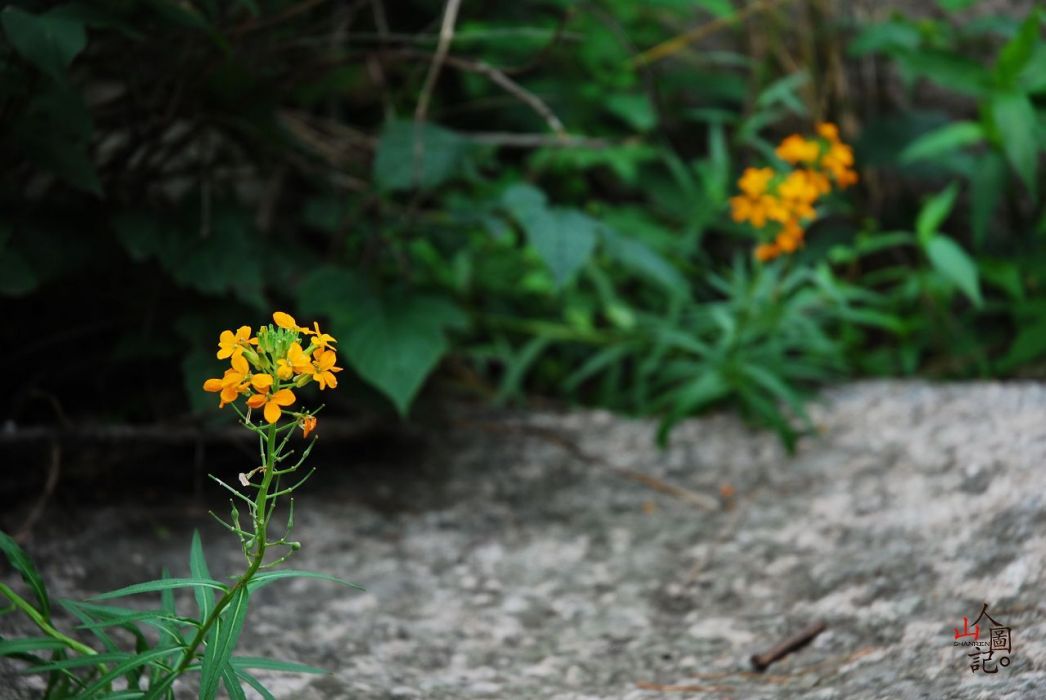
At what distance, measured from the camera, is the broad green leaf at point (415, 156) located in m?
1.98

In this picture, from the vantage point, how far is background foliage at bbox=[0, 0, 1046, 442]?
73.9 inches

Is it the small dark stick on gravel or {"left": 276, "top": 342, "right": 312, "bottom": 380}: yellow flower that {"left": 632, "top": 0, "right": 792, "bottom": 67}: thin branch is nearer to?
the small dark stick on gravel

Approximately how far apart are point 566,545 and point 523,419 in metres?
0.67

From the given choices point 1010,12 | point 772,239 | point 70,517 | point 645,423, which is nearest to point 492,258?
point 645,423

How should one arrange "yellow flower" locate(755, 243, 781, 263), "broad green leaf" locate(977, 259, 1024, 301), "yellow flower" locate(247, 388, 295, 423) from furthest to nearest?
"broad green leaf" locate(977, 259, 1024, 301) → "yellow flower" locate(755, 243, 781, 263) → "yellow flower" locate(247, 388, 295, 423)

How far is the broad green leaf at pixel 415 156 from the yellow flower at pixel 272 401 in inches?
41.3

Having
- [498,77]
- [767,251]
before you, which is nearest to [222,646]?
[498,77]

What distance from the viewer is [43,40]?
141cm

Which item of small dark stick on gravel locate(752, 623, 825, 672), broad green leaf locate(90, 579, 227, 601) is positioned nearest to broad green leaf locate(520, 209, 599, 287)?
small dark stick on gravel locate(752, 623, 825, 672)

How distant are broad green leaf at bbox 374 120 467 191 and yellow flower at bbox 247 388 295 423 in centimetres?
105

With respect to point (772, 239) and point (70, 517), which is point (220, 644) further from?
point (772, 239)

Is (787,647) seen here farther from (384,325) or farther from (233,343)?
(384,325)

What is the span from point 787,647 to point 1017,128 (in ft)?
5.31

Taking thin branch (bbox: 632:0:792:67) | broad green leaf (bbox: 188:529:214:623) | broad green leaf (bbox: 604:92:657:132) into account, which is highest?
thin branch (bbox: 632:0:792:67)
